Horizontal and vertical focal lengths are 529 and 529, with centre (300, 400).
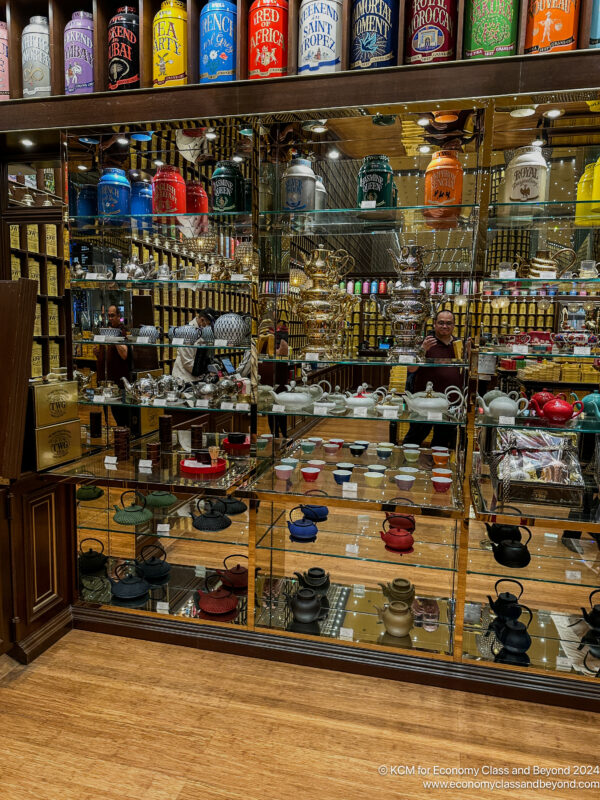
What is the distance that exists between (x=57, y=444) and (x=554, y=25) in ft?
8.05

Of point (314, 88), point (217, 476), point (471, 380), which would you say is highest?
point (314, 88)

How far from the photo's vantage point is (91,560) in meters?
2.71

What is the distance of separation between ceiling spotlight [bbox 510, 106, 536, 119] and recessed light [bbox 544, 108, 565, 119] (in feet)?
0.24

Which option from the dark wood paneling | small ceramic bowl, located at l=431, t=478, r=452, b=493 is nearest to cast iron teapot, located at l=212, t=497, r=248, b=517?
small ceramic bowl, located at l=431, t=478, r=452, b=493

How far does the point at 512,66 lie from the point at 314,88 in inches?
26.6

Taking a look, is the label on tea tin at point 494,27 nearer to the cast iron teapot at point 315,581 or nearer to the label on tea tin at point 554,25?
the label on tea tin at point 554,25

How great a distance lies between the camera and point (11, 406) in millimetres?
1970

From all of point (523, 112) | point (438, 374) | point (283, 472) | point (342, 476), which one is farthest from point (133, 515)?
point (523, 112)

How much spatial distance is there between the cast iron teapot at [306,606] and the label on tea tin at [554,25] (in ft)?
7.35

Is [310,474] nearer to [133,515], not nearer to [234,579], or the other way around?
[234,579]

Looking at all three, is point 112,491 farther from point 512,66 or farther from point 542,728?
point 512,66

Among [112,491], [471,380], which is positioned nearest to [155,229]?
[112,491]

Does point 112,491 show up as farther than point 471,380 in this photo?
Yes

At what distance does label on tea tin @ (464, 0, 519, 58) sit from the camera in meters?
1.78
